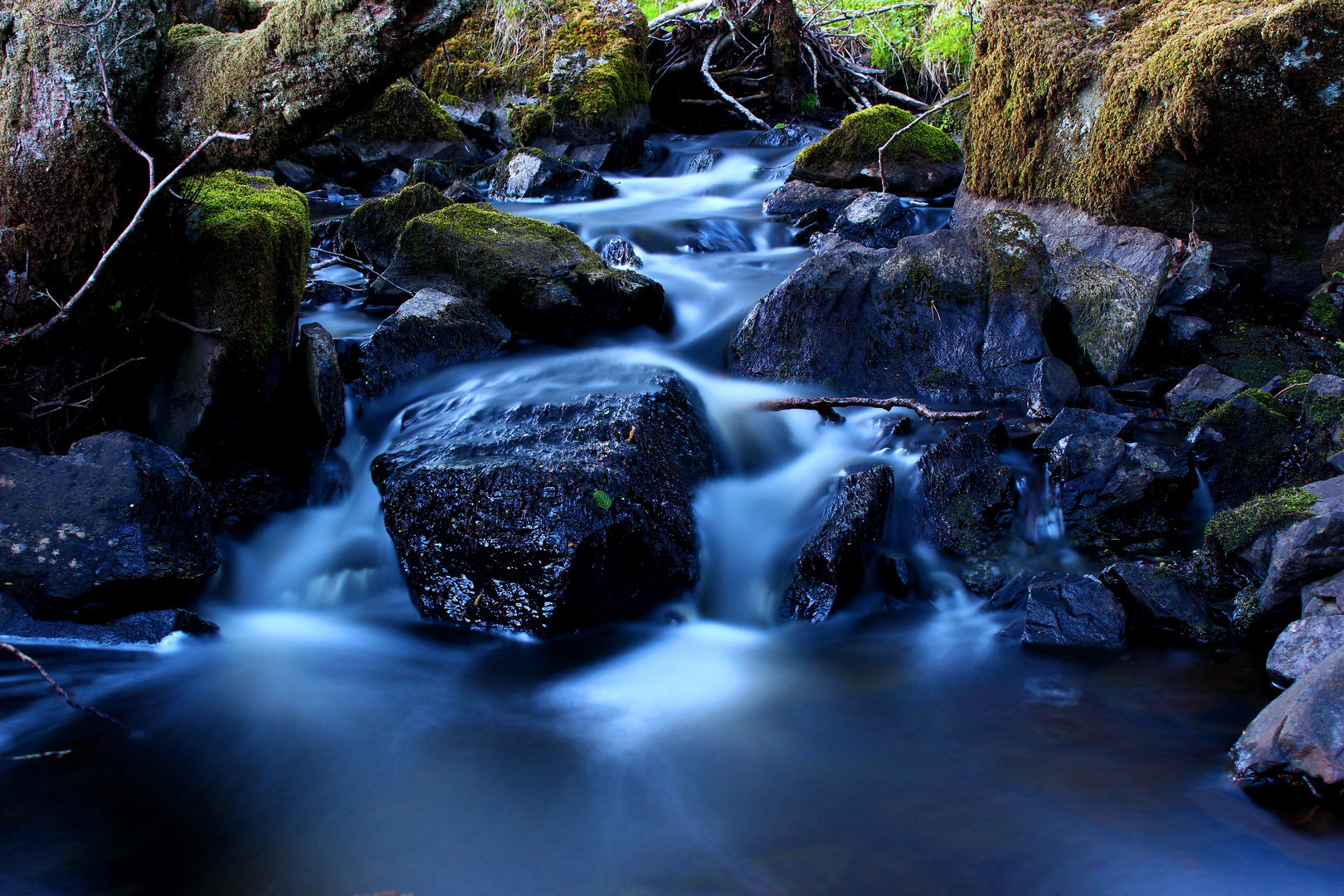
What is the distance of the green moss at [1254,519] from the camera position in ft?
11.6

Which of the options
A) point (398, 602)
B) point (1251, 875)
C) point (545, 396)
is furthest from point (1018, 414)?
point (398, 602)

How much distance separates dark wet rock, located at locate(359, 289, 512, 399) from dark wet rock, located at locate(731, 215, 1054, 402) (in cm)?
197

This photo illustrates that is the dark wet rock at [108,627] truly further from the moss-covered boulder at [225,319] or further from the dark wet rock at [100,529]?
the moss-covered boulder at [225,319]

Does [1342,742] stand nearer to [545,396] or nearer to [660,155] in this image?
[545,396]

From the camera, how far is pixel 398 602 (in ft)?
14.1

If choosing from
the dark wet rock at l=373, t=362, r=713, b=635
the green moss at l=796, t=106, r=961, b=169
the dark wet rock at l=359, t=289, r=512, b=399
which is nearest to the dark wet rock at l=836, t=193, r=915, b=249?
the green moss at l=796, t=106, r=961, b=169

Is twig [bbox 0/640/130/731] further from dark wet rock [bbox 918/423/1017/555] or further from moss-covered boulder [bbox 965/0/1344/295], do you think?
moss-covered boulder [bbox 965/0/1344/295]

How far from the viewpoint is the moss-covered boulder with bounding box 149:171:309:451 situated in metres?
4.33

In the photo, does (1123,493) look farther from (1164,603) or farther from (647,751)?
(647,751)

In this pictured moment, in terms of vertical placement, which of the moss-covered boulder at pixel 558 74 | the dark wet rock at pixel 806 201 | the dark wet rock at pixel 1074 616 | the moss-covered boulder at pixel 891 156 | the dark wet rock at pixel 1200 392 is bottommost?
the dark wet rock at pixel 1074 616

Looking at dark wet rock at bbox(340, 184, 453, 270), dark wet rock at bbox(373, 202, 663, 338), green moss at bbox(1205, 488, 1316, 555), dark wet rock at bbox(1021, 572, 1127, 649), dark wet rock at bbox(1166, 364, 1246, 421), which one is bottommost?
dark wet rock at bbox(1021, 572, 1127, 649)

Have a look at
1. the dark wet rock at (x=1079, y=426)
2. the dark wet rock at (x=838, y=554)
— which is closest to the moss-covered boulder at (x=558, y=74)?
the dark wet rock at (x=1079, y=426)

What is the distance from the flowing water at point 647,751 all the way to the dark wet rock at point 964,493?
0.46 ft

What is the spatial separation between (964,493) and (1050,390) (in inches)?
47.3
